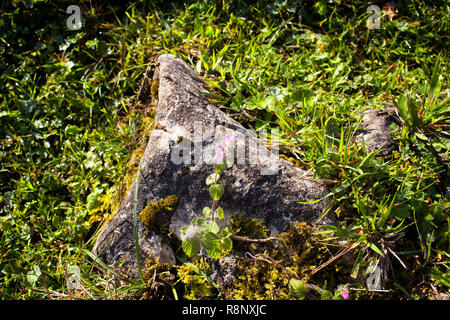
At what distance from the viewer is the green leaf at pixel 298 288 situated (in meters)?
1.77

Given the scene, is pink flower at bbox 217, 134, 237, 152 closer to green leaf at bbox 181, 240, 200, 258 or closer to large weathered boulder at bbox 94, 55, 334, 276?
large weathered boulder at bbox 94, 55, 334, 276

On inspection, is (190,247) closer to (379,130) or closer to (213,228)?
(213,228)

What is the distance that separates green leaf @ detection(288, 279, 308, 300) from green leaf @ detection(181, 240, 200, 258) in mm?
563

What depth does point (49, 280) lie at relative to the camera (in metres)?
2.38

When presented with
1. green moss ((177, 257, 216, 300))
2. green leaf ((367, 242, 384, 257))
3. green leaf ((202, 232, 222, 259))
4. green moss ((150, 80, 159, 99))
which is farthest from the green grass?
green leaf ((202, 232, 222, 259))

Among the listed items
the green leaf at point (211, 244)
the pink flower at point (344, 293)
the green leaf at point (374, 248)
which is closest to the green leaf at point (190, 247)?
the green leaf at point (211, 244)

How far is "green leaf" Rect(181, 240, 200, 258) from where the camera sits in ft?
6.23

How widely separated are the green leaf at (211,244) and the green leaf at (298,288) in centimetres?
43

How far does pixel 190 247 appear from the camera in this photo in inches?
74.9

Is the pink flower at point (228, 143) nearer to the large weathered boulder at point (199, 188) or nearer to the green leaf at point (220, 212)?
the large weathered boulder at point (199, 188)

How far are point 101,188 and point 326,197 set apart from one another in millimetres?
1782

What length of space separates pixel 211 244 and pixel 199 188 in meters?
0.39

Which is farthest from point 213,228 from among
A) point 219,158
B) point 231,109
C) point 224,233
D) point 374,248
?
point 231,109

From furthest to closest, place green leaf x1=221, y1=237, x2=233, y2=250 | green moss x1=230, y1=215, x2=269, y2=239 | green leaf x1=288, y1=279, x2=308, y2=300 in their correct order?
green moss x1=230, y1=215, x2=269, y2=239, green leaf x1=221, y1=237, x2=233, y2=250, green leaf x1=288, y1=279, x2=308, y2=300
